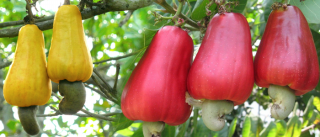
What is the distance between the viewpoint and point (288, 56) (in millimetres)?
715

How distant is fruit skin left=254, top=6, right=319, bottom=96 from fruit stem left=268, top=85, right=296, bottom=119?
2 centimetres

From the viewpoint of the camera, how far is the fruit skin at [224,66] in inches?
27.4

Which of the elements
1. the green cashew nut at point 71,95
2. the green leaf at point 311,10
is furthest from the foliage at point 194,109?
the green cashew nut at point 71,95

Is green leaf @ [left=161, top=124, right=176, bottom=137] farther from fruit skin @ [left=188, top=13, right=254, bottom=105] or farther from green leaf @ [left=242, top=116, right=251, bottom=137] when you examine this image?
fruit skin @ [left=188, top=13, right=254, bottom=105]

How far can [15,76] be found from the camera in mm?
773

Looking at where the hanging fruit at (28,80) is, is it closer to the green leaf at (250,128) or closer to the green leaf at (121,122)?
the green leaf at (121,122)

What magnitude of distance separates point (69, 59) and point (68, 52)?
0.06ft

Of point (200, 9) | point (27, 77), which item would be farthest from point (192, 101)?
point (27, 77)

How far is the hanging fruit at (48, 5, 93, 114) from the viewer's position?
2.46 ft

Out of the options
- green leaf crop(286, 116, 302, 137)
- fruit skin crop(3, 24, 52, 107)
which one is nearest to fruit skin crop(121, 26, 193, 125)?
fruit skin crop(3, 24, 52, 107)

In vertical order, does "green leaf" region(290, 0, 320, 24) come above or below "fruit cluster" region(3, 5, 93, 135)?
above

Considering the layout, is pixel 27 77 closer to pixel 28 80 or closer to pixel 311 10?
pixel 28 80

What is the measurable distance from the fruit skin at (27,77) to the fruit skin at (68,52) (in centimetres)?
4

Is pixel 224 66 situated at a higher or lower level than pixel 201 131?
higher
